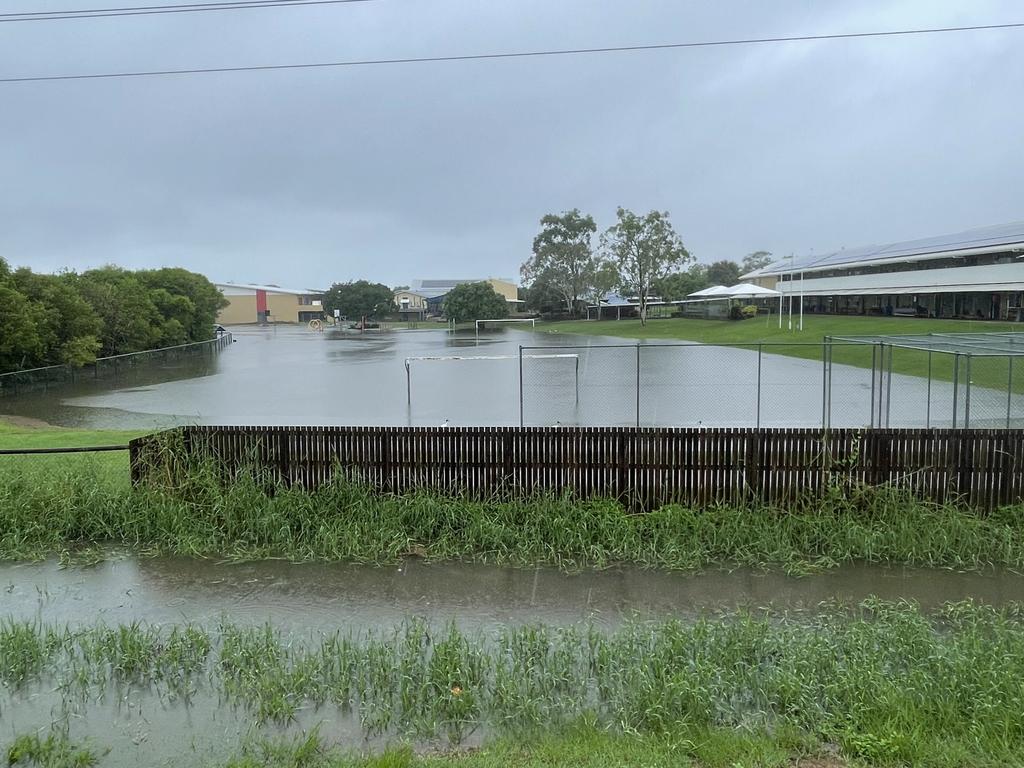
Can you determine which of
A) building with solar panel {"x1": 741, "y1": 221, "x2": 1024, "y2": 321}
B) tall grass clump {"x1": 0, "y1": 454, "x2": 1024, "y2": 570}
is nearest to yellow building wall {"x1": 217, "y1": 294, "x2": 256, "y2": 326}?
building with solar panel {"x1": 741, "y1": 221, "x2": 1024, "y2": 321}

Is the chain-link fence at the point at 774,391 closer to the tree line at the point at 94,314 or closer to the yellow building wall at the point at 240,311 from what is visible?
the tree line at the point at 94,314

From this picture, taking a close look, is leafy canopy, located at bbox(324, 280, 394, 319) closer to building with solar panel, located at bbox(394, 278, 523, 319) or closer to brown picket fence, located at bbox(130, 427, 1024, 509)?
building with solar panel, located at bbox(394, 278, 523, 319)

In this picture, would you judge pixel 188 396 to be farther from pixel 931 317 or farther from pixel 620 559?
pixel 931 317

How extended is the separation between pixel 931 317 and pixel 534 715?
55.9m

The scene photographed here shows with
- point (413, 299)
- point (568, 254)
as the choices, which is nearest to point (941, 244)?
point (568, 254)

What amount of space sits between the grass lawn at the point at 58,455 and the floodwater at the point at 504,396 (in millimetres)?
1092

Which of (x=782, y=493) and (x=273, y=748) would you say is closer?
(x=273, y=748)

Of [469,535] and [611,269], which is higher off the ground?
[611,269]

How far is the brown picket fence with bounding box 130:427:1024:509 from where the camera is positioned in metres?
7.84

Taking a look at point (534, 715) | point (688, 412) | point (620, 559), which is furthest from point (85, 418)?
point (534, 715)

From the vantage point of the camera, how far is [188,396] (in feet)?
73.2

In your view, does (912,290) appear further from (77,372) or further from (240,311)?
(240,311)

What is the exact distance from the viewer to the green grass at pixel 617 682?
3.79 metres

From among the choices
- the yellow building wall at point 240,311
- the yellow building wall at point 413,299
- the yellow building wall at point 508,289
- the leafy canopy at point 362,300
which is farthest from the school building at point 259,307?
the yellow building wall at point 508,289
